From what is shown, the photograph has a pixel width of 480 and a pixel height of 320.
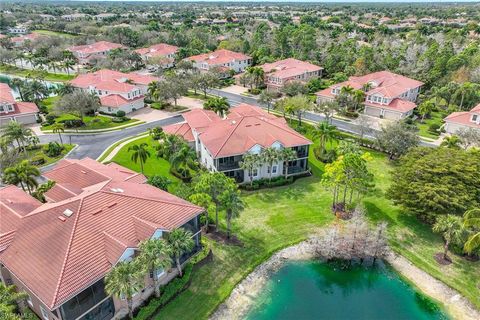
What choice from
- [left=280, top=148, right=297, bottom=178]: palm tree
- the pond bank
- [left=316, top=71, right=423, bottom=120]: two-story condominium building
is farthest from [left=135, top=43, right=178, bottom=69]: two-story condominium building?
the pond bank

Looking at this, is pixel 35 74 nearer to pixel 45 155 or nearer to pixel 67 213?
pixel 45 155

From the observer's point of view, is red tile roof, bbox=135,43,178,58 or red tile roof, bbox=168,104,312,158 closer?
red tile roof, bbox=168,104,312,158

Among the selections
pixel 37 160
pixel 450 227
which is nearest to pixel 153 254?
pixel 450 227

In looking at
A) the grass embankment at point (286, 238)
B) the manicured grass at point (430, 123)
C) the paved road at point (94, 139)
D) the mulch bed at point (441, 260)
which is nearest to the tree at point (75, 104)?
the paved road at point (94, 139)

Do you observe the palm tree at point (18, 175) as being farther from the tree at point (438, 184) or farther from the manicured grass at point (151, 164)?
the tree at point (438, 184)

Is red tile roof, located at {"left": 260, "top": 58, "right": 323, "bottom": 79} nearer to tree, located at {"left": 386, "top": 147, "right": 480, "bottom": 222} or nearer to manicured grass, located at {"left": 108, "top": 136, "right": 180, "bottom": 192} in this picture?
manicured grass, located at {"left": 108, "top": 136, "right": 180, "bottom": 192}

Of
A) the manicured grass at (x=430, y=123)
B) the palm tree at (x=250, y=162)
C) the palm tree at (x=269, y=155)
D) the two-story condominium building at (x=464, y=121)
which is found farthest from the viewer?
the manicured grass at (x=430, y=123)

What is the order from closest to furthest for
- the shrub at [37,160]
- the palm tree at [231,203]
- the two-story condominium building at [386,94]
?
the palm tree at [231,203] → the shrub at [37,160] → the two-story condominium building at [386,94]
